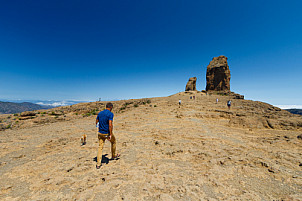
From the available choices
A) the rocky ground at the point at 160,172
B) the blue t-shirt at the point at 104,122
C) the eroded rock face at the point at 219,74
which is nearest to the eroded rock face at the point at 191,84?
the eroded rock face at the point at 219,74

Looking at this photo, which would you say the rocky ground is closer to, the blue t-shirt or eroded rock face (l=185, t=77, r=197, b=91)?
the blue t-shirt

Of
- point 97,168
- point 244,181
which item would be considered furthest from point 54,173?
point 244,181

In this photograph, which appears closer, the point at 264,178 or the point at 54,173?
the point at 264,178

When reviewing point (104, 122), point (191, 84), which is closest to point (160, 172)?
point (104, 122)

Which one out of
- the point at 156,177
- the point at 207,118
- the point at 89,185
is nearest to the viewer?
the point at 89,185

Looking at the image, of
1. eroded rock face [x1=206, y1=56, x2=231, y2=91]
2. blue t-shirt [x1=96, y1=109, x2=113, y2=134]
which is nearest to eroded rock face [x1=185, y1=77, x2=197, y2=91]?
eroded rock face [x1=206, y1=56, x2=231, y2=91]

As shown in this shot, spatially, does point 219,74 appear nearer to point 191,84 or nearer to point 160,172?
point 191,84

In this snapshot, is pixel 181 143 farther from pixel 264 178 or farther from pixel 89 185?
pixel 89 185

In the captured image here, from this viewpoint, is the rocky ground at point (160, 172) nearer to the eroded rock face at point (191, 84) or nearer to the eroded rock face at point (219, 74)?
the eroded rock face at point (191, 84)

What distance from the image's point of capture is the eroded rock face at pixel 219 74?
2090 inches

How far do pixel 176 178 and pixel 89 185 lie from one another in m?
2.48

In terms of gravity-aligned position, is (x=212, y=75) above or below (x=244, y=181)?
above

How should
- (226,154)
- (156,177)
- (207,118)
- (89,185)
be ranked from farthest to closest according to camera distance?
(207,118) → (226,154) → (156,177) → (89,185)

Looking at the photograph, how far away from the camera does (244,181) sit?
3443 mm
